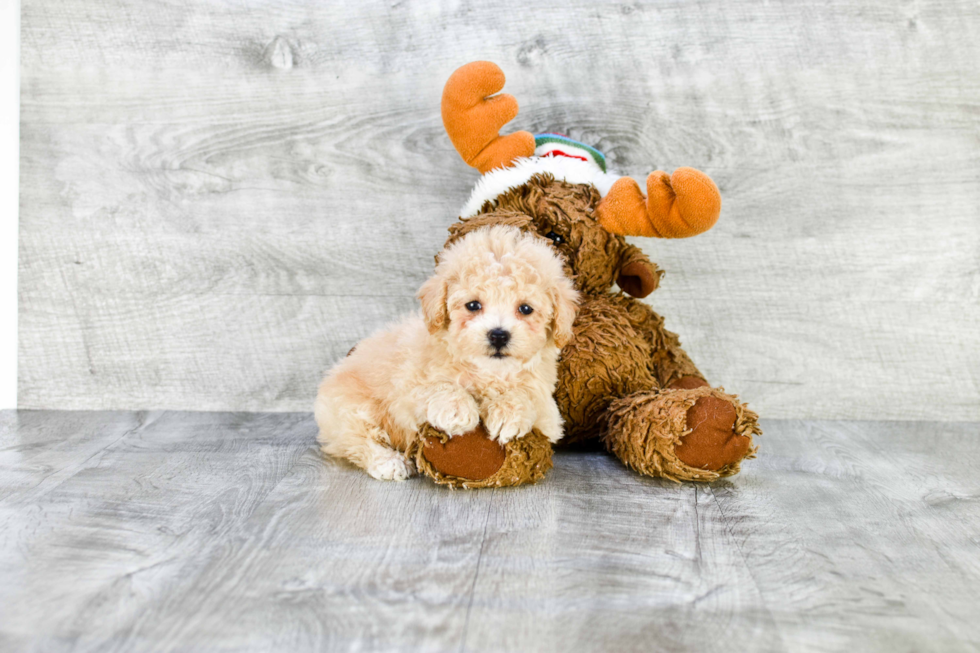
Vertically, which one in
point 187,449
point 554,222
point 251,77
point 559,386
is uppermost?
point 251,77

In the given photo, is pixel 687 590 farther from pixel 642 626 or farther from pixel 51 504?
pixel 51 504

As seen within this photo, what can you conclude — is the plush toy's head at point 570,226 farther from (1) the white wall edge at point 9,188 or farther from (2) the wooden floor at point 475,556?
(1) the white wall edge at point 9,188

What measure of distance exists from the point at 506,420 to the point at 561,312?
0.69 feet

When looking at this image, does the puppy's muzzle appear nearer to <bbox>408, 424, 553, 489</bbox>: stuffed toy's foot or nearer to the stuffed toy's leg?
<bbox>408, 424, 553, 489</bbox>: stuffed toy's foot

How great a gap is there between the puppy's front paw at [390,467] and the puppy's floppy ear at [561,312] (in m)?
0.37

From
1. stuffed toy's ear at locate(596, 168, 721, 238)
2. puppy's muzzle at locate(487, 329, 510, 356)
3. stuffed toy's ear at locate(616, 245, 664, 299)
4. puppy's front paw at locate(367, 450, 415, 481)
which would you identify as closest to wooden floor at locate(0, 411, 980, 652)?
puppy's front paw at locate(367, 450, 415, 481)

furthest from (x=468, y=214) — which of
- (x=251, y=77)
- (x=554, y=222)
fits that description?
(x=251, y=77)

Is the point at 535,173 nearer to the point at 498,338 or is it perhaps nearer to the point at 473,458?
the point at 498,338

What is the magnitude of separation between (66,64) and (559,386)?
151cm

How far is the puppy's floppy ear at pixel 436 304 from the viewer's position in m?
1.34

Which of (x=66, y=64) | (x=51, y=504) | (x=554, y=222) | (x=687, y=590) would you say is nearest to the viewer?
(x=687, y=590)

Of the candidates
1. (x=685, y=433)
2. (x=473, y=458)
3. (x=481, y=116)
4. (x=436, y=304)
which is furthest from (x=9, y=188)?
(x=685, y=433)

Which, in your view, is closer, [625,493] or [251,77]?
[625,493]

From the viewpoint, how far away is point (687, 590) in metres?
1.02
